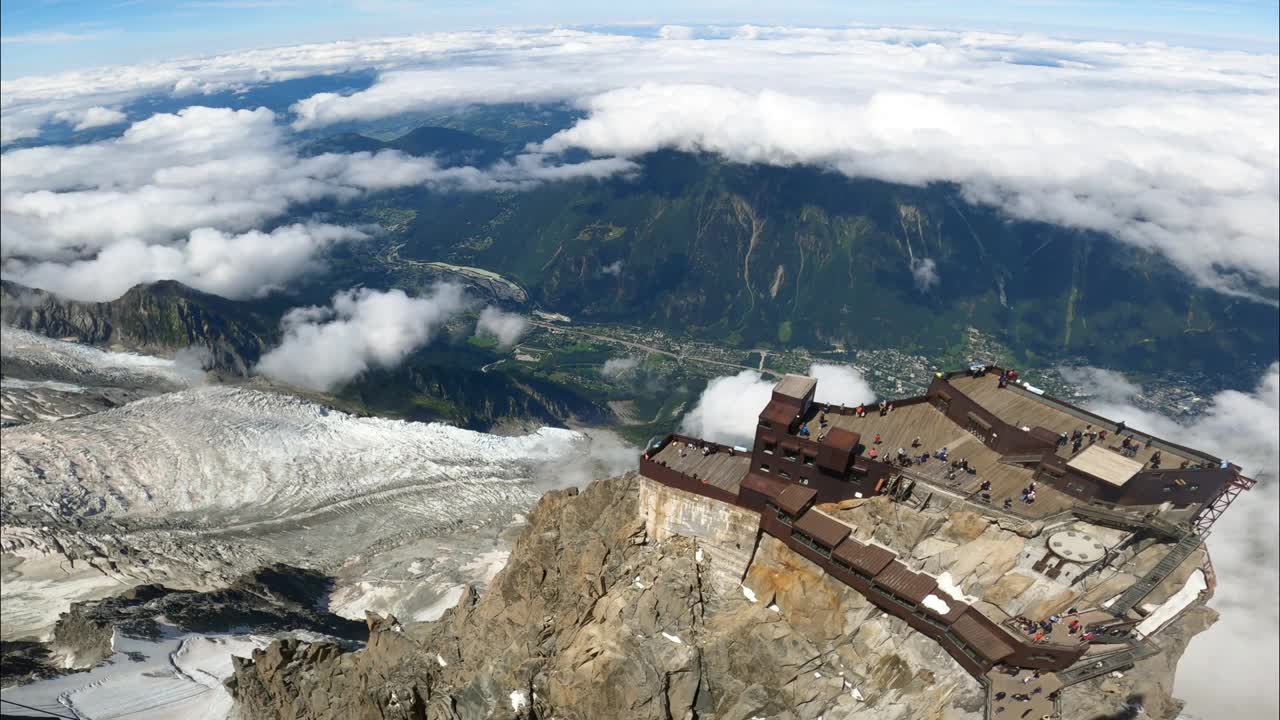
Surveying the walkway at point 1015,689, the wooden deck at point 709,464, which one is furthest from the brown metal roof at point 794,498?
the walkway at point 1015,689

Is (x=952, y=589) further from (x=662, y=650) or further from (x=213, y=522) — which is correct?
(x=213, y=522)

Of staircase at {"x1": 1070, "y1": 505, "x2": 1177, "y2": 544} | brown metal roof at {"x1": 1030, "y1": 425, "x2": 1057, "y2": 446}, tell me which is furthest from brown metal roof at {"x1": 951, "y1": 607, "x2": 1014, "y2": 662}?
brown metal roof at {"x1": 1030, "y1": 425, "x2": 1057, "y2": 446}

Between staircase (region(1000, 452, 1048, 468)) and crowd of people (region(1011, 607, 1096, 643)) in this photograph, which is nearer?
crowd of people (region(1011, 607, 1096, 643))

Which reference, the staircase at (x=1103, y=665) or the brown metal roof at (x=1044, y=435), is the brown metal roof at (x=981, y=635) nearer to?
the staircase at (x=1103, y=665)

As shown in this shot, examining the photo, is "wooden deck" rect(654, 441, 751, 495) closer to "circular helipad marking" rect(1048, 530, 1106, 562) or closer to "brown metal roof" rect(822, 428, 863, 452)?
"brown metal roof" rect(822, 428, 863, 452)

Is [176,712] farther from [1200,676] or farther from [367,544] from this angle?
[1200,676]
